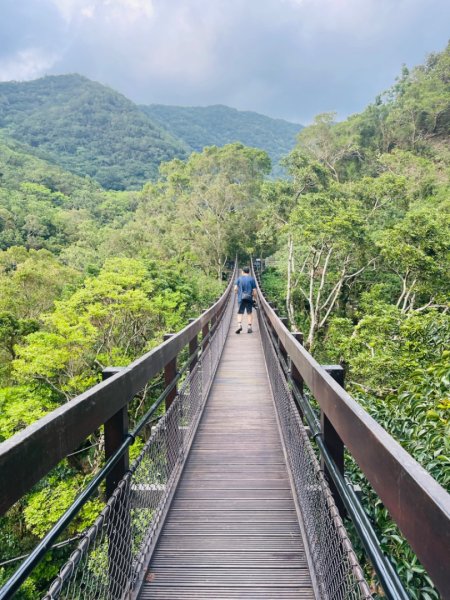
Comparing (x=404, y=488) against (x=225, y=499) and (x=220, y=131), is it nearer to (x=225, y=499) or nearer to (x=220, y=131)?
(x=225, y=499)

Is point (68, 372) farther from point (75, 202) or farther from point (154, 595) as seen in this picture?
point (75, 202)

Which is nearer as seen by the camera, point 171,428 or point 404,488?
point 404,488

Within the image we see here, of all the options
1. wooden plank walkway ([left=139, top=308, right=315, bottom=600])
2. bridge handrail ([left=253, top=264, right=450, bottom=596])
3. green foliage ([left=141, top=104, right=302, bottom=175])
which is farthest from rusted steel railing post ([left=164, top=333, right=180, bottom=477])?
green foliage ([left=141, top=104, right=302, bottom=175])

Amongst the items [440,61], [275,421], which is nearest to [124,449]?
[275,421]

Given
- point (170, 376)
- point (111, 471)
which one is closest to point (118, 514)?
point (111, 471)

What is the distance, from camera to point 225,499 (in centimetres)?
259

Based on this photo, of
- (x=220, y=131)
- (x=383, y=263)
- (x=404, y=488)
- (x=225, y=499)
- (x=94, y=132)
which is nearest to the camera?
(x=404, y=488)

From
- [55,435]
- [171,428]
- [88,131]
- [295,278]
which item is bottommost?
[171,428]

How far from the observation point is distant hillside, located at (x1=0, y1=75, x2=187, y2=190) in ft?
320

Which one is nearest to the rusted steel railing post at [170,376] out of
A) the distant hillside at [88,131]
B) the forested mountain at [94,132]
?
the forested mountain at [94,132]

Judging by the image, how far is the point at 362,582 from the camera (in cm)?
112

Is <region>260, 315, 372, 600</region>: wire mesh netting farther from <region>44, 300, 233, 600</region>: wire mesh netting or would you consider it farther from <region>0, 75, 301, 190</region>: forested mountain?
<region>0, 75, 301, 190</region>: forested mountain

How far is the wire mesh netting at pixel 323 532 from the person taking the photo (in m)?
1.29

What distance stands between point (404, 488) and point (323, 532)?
1.02 meters
